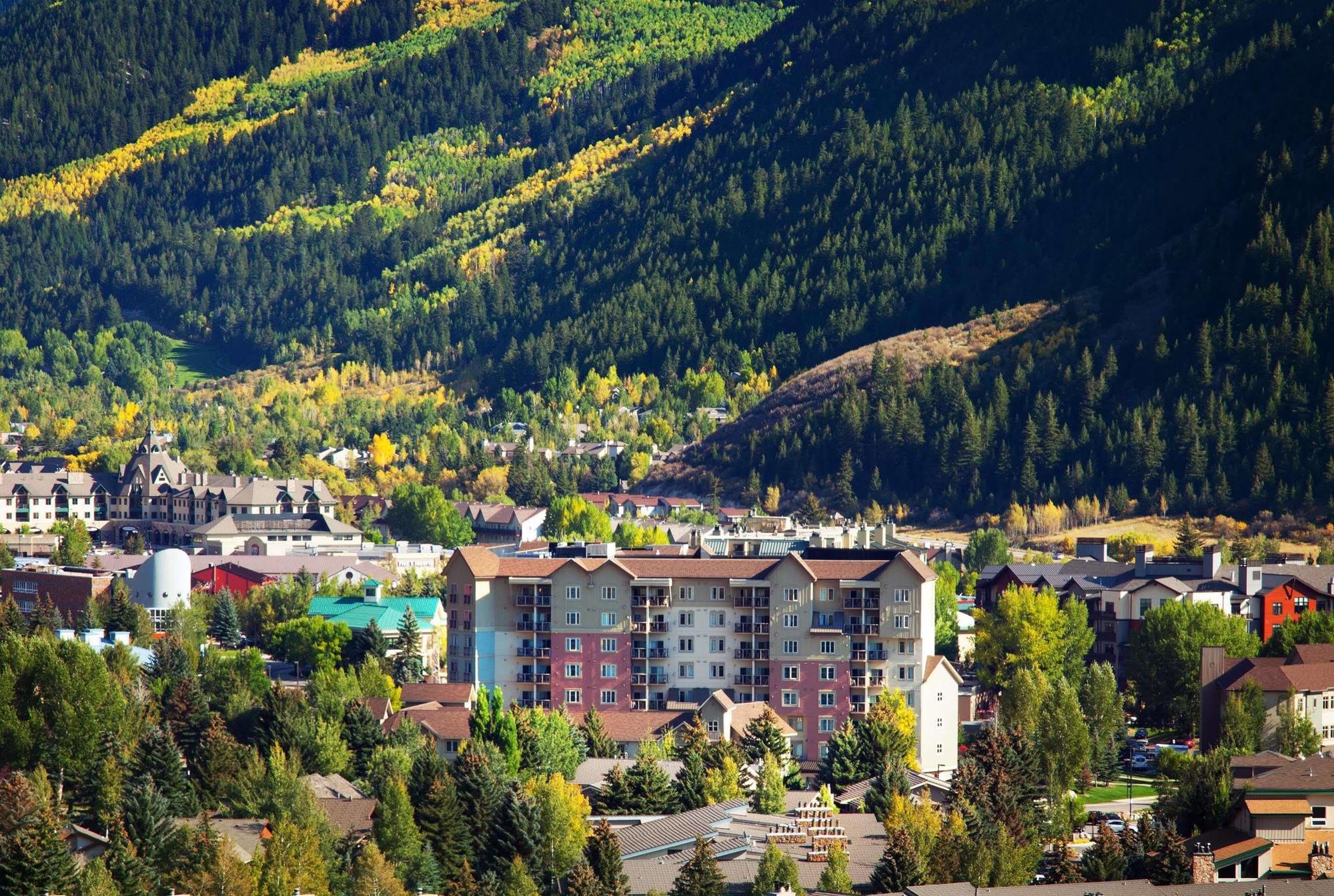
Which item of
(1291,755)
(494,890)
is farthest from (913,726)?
(494,890)

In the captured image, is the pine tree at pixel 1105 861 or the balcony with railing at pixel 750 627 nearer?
the pine tree at pixel 1105 861

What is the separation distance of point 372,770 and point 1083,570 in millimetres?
66807

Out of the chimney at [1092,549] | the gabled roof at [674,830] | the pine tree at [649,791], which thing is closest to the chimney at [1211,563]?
the chimney at [1092,549]

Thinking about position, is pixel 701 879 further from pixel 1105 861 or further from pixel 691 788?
pixel 691 788

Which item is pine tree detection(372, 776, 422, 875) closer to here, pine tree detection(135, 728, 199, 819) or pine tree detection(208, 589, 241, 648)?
pine tree detection(135, 728, 199, 819)

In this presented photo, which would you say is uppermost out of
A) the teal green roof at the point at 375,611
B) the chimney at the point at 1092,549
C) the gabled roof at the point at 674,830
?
the chimney at the point at 1092,549

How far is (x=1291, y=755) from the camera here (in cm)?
10856

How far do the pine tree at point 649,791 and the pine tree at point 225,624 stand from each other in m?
58.1

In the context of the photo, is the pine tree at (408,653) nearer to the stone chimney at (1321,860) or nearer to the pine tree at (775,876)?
the pine tree at (775,876)

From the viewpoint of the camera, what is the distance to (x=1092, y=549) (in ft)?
604

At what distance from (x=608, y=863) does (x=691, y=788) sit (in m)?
15.9

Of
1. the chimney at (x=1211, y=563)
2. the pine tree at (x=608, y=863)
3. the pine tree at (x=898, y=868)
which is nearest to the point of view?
the pine tree at (x=898, y=868)

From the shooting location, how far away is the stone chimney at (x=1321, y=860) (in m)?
88.4

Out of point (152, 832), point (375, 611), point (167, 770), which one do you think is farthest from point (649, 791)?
point (375, 611)
